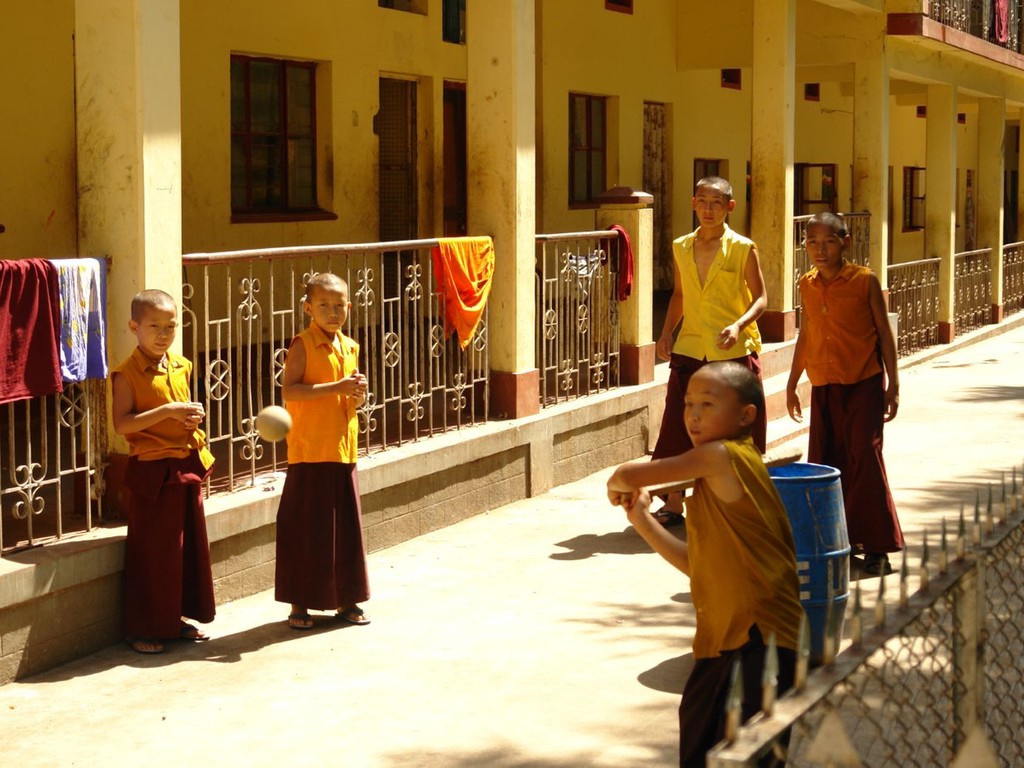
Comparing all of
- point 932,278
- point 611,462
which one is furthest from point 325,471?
point 932,278

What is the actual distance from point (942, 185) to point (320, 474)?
14.5 metres

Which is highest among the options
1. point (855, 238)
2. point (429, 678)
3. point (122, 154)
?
point (122, 154)

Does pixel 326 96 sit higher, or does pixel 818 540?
pixel 326 96

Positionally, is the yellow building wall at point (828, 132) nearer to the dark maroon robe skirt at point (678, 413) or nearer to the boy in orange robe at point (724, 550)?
the dark maroon robe skirt at point (678, 413)

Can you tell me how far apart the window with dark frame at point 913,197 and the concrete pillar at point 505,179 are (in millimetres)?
20214

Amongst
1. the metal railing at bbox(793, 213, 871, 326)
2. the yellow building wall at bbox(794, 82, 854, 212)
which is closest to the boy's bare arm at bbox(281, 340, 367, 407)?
the metal railing at bbox(793, 213, 871, 326)

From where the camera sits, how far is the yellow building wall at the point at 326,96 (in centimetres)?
1179

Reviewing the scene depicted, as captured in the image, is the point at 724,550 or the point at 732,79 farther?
the point at 732,79

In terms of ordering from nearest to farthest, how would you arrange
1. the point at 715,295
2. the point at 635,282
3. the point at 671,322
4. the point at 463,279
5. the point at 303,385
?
the point at 303,385 → the point at 715,295 → the point at 671,322 → the point at 463,279 → the point at 635,282

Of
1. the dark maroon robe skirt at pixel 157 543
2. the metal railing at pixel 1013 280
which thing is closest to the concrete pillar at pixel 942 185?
the metal railing at pixel 1013 280

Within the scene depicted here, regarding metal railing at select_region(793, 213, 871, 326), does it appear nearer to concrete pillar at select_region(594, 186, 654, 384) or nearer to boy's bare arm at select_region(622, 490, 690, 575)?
concrete pillar at select_region(594, 186, 654, 384)

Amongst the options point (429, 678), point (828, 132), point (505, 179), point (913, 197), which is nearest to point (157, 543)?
point (429, 678)

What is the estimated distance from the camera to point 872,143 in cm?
1670

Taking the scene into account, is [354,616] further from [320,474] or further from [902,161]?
[902,161]
